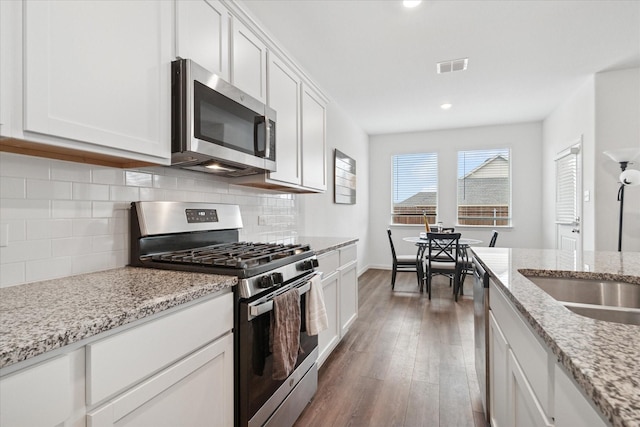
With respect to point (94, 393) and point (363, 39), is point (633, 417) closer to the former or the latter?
point (94, 393)

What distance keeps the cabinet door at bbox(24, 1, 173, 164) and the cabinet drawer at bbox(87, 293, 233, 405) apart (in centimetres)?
66

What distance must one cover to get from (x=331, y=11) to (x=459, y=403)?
9.02ft

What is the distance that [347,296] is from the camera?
111 inches

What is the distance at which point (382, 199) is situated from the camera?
6.32m

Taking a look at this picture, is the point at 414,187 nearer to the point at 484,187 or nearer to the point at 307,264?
the point at 484,187

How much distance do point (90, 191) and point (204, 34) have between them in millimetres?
930

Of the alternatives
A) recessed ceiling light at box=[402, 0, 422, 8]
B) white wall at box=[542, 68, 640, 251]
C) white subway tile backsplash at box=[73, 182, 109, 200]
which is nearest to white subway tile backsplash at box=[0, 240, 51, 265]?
white subway tile backsplash at box=[73, 182, 109, 200]

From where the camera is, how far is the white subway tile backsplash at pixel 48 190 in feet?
3.86

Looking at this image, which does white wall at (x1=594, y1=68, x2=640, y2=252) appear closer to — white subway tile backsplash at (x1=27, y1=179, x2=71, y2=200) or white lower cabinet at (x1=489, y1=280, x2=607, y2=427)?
white lower cabinet at (x1=489, y1=280, x2=607, y2=427)

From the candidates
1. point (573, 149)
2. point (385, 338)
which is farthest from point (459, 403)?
point (573, 149)

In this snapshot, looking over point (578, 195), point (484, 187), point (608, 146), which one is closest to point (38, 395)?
point (608, 146)

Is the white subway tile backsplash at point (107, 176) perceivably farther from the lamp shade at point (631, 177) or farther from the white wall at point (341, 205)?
the lamp shade at point (631, 177)

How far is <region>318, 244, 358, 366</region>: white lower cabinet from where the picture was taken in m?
2.30

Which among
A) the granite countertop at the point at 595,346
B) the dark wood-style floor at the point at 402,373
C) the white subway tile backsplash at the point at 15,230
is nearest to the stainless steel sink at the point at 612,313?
the granite countertop at the point at 595,346
